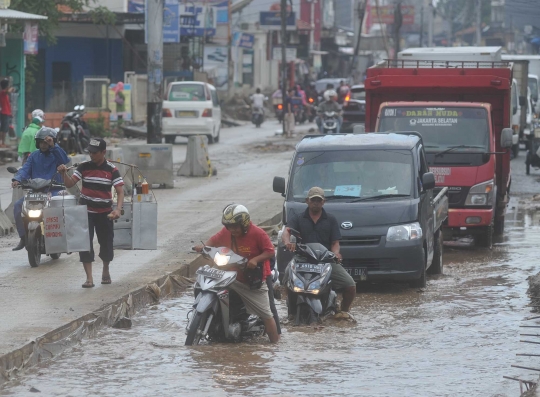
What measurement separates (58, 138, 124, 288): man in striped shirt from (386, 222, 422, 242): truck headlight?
2.87 metres

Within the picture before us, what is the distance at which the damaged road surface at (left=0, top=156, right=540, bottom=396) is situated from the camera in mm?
7887

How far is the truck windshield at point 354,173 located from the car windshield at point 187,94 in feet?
71.0

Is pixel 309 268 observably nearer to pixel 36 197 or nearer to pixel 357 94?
pixel 36 197

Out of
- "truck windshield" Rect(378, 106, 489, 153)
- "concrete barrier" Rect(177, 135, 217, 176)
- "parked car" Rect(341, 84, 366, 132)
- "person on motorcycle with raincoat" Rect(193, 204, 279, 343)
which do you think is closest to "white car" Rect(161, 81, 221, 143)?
"parked car" Rect(341, 84, 366, 132)

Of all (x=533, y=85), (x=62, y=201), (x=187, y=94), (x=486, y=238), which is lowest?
(x=486, y=238)

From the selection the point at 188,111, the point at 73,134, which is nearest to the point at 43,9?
the point at 188,111

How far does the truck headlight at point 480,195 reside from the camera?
15.4 metres

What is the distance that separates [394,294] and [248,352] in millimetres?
3536

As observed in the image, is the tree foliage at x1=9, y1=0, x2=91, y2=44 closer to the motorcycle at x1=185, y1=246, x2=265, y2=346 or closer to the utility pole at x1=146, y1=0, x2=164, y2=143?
the utility pole at x1=146, y1=0, x2=164, y2=143

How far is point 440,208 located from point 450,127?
2.45m

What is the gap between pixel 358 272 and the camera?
39.5ft

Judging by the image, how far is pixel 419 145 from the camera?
13539 mm

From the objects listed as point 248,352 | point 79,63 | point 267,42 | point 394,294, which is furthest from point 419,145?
point 267,42

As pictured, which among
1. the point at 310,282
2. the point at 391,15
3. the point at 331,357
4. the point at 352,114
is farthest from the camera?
the point at 391,15
